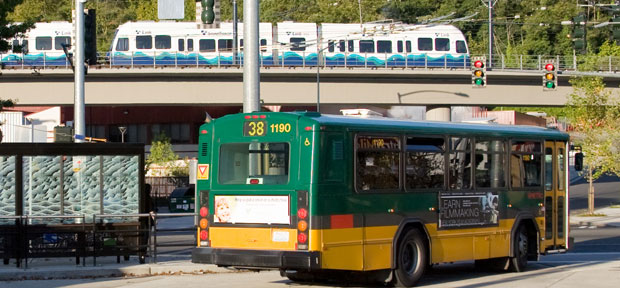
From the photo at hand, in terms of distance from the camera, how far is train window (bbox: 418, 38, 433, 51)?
5884cm

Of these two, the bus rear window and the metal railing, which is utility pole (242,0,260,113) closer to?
the metal railing

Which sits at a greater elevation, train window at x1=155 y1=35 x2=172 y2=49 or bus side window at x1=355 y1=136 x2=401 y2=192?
train window at x1=155 y1=35 x2=172 y2=49

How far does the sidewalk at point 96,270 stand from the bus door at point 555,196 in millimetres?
6685

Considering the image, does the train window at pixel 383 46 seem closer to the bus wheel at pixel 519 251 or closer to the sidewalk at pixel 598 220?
the sidewalk at pixel 598 220

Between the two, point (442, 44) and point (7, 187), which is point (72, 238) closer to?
point (7, 187)

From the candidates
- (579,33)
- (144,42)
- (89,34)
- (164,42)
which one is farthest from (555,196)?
(144,42)

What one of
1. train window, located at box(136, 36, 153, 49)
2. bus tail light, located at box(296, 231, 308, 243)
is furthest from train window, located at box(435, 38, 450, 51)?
bus tail light, located at box(296, 231, 308, 243)

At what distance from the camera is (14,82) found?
2032 inches

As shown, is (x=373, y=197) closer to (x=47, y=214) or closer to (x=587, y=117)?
(x=47, y=214)

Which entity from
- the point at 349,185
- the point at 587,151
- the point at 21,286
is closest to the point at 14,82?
the point at 587,151

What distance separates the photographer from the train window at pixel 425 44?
58.8m

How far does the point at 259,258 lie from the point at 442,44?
46063mm

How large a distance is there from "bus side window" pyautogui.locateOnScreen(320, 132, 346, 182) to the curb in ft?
15.4

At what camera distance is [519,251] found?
19.0m
